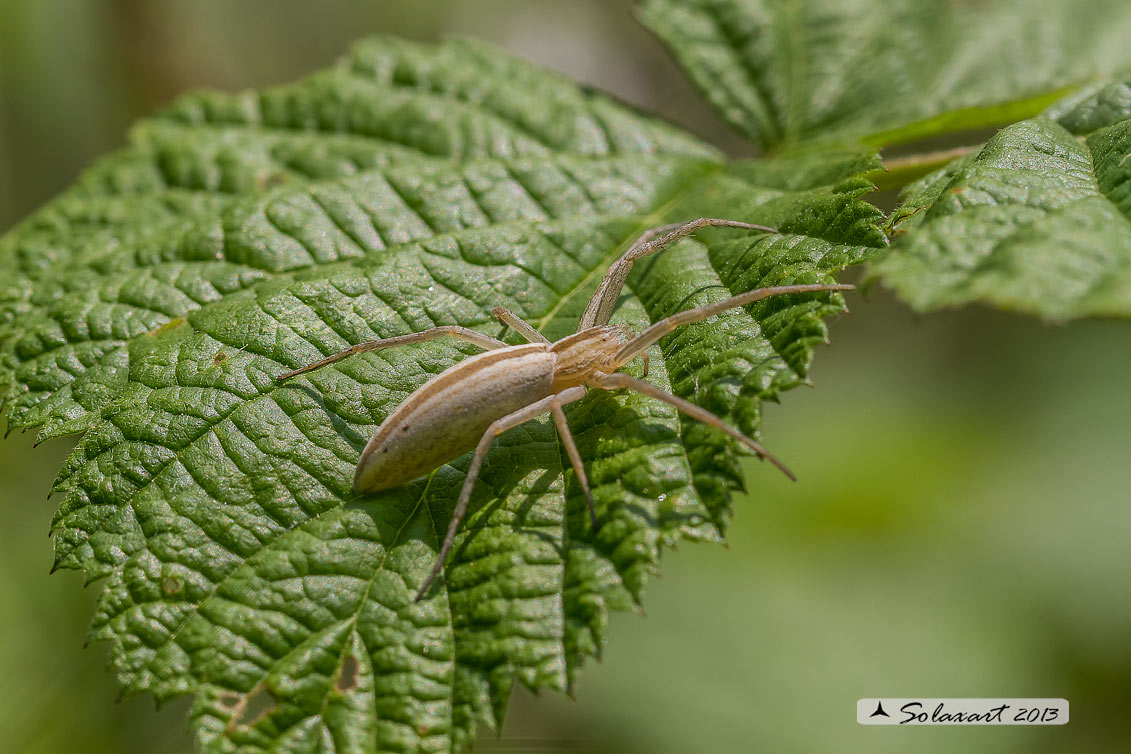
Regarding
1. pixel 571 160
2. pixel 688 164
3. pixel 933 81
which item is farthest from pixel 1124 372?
pixel 571 160

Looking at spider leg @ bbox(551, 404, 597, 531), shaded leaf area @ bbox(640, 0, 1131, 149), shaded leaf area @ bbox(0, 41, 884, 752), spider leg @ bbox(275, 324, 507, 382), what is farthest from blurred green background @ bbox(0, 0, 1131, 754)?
spider leg @ bbox(551, 404, 597, 531)

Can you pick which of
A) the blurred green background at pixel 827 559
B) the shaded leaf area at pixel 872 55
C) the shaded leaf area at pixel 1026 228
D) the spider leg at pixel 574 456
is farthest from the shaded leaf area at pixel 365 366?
the blurred green background at pixel 827 559

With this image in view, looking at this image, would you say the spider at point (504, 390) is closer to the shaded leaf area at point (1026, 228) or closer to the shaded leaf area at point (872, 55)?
the shaded leaf area at point (1026, 228)

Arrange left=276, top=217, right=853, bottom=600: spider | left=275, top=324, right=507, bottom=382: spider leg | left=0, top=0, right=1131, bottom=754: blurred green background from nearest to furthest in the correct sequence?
left=276, top=217, right=853, bottom=600: spider < left=275, top=324, right=507, bottom=382: spider leg < left=0, top=0, right=1131, bottom=754: blurred green background

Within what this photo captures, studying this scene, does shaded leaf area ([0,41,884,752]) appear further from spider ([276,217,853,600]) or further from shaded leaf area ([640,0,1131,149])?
shaded leaf area ([640,0,1131,149])

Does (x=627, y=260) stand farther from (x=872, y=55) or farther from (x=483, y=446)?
(x=872, y=55)

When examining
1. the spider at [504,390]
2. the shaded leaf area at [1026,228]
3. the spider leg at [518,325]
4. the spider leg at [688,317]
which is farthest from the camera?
the spider leg at [518,325]

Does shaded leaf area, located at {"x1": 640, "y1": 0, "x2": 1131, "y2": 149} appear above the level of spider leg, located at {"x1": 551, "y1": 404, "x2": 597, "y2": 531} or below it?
above
